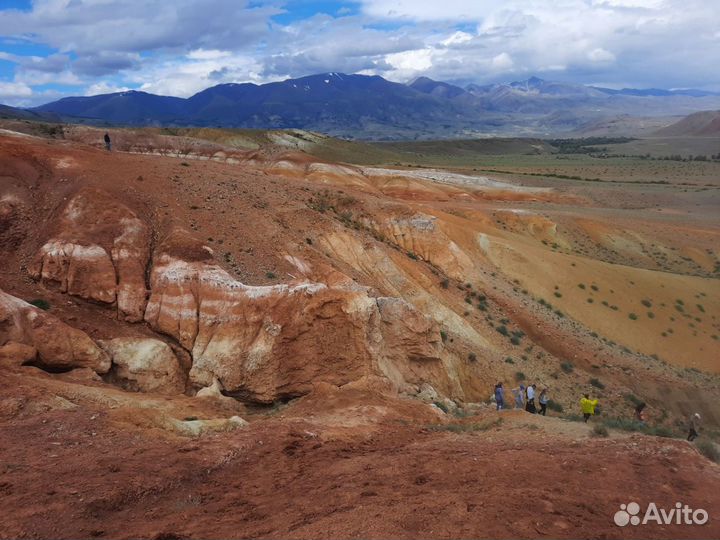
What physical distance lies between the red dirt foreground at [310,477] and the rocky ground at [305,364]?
48 mm

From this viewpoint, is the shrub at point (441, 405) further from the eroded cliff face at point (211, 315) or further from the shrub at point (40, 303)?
the shrub at point (40, 303)

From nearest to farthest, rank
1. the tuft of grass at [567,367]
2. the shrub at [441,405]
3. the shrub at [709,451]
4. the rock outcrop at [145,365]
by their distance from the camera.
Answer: the shrub at [709,451] → the rock outcrop at [145,365] → the shrub at [441,405] → the tuft of grass at [567,367]

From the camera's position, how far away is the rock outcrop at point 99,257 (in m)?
17.0

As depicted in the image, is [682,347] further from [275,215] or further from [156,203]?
[156,203]

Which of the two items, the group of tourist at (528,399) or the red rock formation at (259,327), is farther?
the group of tourist at (528,399)

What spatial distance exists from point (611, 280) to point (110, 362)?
3127 cm

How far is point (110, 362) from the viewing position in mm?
15312

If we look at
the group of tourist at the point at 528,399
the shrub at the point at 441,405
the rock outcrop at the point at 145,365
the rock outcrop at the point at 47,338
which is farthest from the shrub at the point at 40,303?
the group of tourist at the point at 528,399

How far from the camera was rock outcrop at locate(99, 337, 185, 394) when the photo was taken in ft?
51.1

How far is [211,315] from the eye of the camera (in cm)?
1680

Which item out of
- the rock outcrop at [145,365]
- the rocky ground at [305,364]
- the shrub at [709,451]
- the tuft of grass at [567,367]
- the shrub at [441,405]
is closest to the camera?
the rocky ground at [305,364]

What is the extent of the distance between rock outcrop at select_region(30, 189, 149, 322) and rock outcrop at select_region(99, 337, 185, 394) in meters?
1.34

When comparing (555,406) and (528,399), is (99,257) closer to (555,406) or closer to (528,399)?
(528,399)

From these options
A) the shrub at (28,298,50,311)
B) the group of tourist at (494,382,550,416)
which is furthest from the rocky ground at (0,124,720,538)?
the group of tourist at (494,382,550,416)
